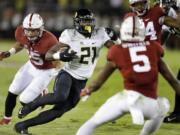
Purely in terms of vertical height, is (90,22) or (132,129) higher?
(90,22)

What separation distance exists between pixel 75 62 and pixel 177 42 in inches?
603

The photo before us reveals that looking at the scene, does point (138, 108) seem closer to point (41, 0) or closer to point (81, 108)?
point (81, 108)

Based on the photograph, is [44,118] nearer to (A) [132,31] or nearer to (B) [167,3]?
(A) [132,31]

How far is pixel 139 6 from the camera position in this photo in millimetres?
9523

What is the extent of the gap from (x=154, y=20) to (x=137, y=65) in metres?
2.56

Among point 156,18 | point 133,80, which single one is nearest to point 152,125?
point 133,80

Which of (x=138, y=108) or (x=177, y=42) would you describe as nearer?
(x=138, y=108)

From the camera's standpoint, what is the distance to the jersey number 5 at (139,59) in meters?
7.35

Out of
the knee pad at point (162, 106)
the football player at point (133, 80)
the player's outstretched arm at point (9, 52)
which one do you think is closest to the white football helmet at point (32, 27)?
the player's outstretched arm at point (9, 52)

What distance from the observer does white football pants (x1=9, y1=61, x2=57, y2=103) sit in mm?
9195

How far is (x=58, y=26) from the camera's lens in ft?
79.2

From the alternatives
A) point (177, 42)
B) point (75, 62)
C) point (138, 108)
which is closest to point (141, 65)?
point (138, 108)

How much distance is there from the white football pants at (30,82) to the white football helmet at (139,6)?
1.38m

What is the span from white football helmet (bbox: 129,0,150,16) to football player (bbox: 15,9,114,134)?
69 centimetres
